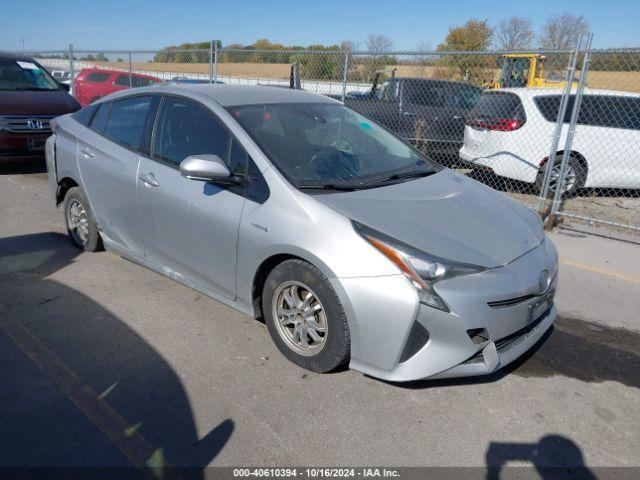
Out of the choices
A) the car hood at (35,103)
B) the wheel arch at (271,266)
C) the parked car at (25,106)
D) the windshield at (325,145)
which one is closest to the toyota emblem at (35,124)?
the parked car at (25,106)

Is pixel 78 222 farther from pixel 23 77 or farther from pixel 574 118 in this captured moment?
pixel 23 77

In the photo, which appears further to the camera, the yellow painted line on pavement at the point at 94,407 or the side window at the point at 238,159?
the side window at the point at 238,159

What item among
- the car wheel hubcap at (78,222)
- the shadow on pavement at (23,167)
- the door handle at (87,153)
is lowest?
the shadow on pavement at (23,167)

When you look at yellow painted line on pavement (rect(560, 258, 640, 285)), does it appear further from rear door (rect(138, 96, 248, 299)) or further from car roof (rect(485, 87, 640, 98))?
rear door (rect(138, 96, 248, 299))

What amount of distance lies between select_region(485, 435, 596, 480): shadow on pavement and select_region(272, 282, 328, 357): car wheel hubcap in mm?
1070

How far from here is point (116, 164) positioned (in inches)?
169

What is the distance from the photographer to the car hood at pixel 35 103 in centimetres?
837

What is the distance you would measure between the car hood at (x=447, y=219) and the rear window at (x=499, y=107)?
5.09 m

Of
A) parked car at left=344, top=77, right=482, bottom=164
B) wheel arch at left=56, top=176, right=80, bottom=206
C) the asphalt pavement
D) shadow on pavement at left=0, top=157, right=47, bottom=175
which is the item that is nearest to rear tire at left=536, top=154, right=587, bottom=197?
parked car at left=344, top=77, right=482, bottom=164

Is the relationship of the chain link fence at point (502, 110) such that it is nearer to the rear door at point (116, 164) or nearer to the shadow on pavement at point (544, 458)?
the rear door at point (116, 164)

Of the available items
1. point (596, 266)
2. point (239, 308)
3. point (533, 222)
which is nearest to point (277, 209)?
point (239, 308)

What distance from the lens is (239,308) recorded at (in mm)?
→ 3510

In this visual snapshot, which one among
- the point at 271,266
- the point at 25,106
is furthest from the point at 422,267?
the point at 25,106

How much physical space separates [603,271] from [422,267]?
3.51 meters
